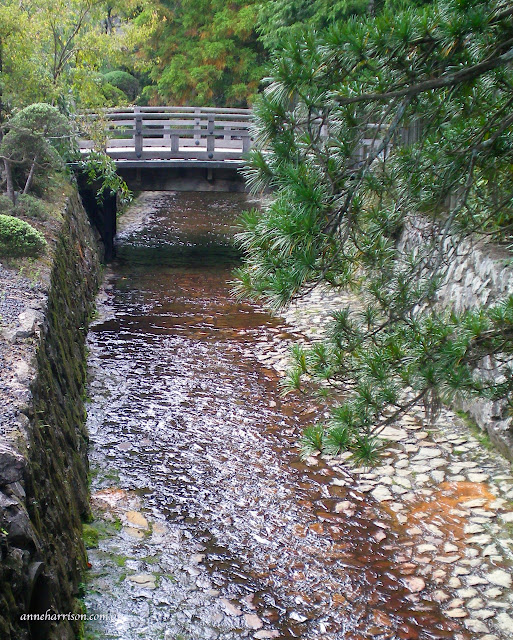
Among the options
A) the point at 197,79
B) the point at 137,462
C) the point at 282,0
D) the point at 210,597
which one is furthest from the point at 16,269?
the point at 197,79

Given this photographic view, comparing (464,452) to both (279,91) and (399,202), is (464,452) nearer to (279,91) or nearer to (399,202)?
(399,202)

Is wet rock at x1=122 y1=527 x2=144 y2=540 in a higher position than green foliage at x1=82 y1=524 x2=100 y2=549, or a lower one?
lower

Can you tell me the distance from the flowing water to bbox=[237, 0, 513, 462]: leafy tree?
2.04 meters

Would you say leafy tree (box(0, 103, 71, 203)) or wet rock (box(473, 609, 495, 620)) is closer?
wet rock (box(473, 609, 495, 620))

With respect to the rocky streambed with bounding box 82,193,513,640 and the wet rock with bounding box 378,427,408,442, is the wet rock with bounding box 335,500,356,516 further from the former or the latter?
the wet rock with bounding box 378,427,408,442

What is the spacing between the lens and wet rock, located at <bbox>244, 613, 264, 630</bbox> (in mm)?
5035

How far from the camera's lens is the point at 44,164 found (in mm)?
11781

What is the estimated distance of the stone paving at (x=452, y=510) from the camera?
5.29m

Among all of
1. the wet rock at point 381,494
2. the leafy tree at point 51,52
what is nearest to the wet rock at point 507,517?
the wet rock at point 381,494

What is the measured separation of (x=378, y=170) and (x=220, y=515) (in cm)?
379

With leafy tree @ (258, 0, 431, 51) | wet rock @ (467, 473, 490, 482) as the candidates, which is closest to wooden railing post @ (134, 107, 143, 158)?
leafy tree @ (258, 0, 431, 51)

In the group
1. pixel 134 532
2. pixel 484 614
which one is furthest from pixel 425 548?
pixel 134 532

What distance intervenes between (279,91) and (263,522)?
4215mm

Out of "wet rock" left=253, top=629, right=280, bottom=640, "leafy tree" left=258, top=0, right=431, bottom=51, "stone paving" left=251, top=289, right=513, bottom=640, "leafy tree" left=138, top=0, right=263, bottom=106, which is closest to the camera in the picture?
"wet rock" left=253, top=629, right=280, bottom=640
